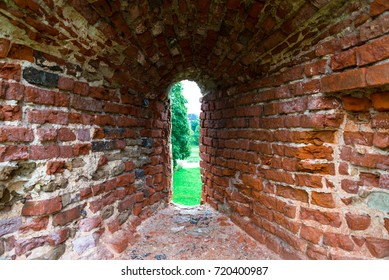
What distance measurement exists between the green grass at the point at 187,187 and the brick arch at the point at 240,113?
4343 mm

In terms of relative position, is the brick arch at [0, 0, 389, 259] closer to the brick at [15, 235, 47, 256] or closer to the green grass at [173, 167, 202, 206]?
the brick at [15, 235, 47, 256]

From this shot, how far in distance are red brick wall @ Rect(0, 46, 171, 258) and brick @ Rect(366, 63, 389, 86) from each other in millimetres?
1608

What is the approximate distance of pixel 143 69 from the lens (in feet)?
6.66

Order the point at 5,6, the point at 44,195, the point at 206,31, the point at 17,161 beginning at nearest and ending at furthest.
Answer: the point at 5,6, the point at 17,161, the point at 44,195, the point at 206,31

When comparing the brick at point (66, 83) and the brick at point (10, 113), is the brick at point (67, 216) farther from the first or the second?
the brick at point (66, 83)

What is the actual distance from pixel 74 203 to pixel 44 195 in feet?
0.70

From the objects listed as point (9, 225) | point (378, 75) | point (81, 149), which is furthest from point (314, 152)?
point (9, 225)

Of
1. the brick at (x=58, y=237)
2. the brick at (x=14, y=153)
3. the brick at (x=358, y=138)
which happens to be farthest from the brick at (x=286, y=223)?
the brick at (x=14, y=153)

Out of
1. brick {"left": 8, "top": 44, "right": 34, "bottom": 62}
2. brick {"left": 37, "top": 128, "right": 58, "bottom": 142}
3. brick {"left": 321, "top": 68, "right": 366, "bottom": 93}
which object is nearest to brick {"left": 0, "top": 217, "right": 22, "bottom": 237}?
brick {"left": 37, "top": 128, "right": 58, "bottom": 142}

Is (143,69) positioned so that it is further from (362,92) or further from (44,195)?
(362,92)

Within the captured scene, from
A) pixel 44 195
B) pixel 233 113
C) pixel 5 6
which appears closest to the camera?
pixel 5 6

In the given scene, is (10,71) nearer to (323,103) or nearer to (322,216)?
(323,103)
